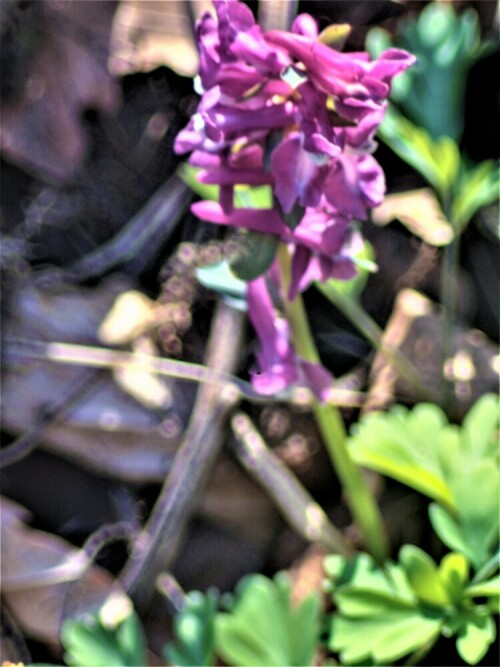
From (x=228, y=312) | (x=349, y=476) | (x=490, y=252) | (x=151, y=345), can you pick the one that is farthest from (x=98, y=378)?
(x=490, y=252)

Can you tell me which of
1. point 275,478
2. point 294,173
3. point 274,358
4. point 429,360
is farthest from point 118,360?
point 294,173

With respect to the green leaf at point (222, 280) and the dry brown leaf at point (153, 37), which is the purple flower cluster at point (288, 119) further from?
the dry brown leaf at point (153, 37)

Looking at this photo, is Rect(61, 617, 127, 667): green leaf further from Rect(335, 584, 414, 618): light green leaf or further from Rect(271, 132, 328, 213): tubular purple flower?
Rect(271, 132, 328, 213): tubular purple flower

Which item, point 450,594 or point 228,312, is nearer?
point 450,594

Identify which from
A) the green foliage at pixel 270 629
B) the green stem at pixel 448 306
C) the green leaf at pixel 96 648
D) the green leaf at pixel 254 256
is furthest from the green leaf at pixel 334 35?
the green leaf at pixel 96 648

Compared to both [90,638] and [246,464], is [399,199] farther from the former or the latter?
[90,638]

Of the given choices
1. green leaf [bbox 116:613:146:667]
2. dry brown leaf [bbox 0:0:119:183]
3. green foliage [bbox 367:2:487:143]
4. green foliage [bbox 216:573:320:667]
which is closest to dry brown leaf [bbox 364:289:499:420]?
green foliage [bbox 367:2:487:143]

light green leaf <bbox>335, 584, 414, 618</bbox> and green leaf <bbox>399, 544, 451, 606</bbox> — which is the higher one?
green leaf <bbox>399, 544, 451, 606</bbox>
